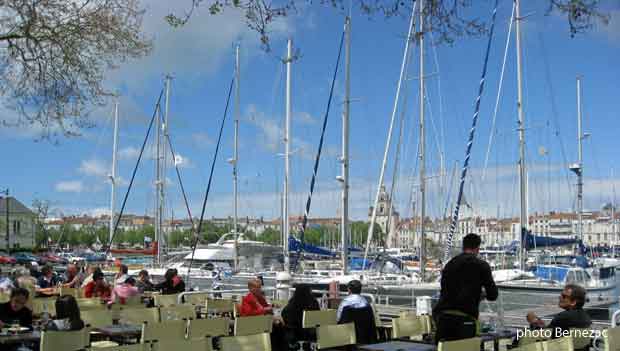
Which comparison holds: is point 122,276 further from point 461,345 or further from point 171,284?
point 461,345

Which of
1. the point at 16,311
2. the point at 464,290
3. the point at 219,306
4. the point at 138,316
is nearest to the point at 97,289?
the point at 219,306

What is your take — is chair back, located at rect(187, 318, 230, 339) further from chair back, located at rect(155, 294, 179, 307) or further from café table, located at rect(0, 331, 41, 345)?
chair back, located at rect(155, 294, 179, 307)

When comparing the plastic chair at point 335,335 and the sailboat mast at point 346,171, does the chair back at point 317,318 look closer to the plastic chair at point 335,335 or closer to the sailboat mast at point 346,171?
the plastic chair at point 335,335

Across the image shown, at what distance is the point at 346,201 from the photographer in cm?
2306

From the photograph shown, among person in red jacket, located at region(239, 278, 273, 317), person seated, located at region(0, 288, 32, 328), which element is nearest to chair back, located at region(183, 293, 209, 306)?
person in red jacket, located at region(239, 278, 273, 317)

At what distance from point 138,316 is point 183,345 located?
423cm

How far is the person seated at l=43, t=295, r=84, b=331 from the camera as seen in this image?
832 cm

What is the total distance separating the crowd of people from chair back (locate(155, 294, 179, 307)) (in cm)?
62

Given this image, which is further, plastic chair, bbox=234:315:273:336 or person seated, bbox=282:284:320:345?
person seated, bbox=282:284:320:345

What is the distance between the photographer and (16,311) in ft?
30.2

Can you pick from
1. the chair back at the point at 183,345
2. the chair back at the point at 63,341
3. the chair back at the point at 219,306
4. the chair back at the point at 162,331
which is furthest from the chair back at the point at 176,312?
the chair back at the point at 183,345

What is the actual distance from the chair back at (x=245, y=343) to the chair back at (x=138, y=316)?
3.84m

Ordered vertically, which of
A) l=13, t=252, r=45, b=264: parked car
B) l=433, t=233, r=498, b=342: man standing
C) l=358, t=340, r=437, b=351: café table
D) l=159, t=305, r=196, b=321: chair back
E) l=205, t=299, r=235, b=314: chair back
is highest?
l=433, t=233, r=498, b=342: man standing

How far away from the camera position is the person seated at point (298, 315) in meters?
9.80
